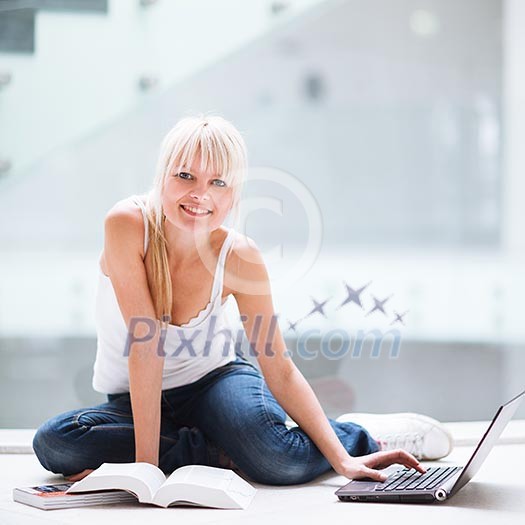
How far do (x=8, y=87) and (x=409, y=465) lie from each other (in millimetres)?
1578

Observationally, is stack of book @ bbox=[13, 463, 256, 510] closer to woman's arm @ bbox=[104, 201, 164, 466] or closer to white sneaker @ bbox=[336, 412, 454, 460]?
woman's arm @ bbox=[104, 201, 164, 466]

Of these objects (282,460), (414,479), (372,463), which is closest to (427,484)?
(414,479)

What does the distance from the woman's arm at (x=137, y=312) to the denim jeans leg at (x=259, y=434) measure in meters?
0.15

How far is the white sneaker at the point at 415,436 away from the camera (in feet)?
5.72

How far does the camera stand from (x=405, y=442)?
5.73 ft

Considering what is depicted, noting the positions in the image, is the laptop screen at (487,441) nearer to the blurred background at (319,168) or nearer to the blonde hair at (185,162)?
the blonde hair at (185,162)

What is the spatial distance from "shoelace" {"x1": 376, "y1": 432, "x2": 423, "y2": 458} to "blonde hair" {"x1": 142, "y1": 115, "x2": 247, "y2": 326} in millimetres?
493

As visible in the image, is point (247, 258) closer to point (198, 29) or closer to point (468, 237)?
point (198, 29)

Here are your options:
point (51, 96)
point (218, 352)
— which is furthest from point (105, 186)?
point (218, 352)

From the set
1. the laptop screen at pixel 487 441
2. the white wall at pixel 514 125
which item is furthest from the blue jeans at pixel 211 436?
the white wall at pixel 514 125

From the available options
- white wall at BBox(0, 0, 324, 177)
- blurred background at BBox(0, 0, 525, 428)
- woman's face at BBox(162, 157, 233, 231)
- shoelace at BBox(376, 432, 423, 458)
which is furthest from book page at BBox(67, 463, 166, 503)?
white wall at BBox(0, 0, 324, 177)

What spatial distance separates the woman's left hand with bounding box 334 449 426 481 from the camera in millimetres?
1477

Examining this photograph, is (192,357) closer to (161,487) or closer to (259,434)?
(259,434)

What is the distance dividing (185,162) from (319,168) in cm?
284
